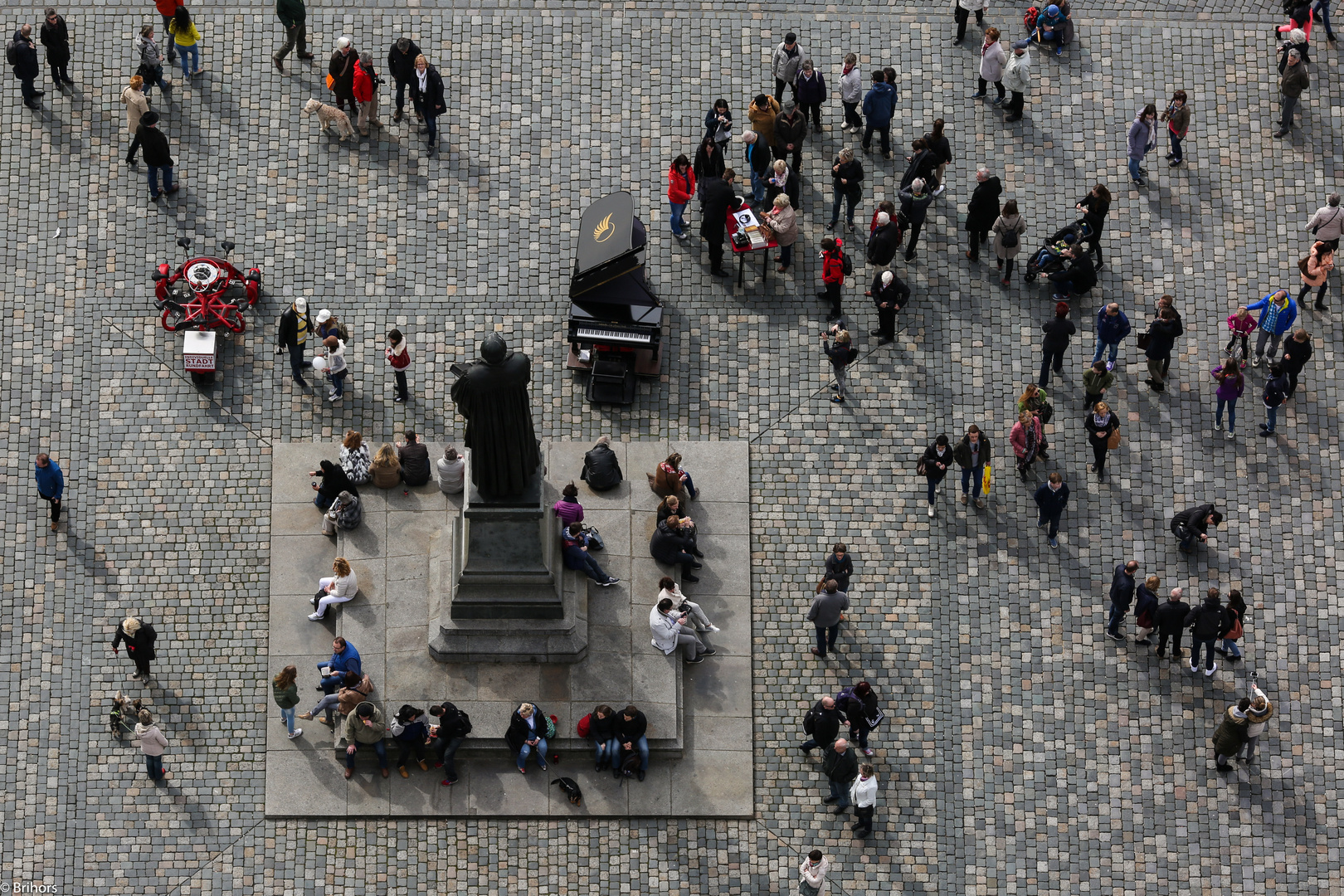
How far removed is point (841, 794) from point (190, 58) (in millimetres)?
18791

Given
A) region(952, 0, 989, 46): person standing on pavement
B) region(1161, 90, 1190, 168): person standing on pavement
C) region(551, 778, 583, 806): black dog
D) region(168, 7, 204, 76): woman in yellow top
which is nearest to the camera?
region(551, 778, 583, 806): black dog

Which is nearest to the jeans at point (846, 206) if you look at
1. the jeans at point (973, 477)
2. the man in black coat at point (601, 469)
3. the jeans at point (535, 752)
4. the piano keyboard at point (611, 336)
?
the piano keyboard at point (611, 336)

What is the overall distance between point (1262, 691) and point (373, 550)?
47.4ft

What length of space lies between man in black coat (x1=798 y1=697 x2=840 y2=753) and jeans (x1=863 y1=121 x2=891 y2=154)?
12008 millimetres

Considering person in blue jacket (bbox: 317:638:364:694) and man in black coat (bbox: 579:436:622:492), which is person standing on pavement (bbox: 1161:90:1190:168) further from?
person in blue jacket (bbox: 317:638:364:694)

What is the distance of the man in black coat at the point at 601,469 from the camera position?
39.7m

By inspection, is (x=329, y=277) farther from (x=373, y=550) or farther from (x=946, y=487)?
(x=946, y=487)

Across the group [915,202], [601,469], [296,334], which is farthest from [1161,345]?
[296,334]

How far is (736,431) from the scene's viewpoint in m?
41.1

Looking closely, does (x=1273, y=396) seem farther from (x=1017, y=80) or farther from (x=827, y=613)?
(x=827, y=613)

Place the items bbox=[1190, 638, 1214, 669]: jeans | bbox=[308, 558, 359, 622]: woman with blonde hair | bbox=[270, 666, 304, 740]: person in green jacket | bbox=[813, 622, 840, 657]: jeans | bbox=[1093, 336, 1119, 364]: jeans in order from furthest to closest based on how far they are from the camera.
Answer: bbox=[1093, 336, 1119, 364]: jeans → bbox=[813, 622, 840, 657]: jeans → bbox=[1190, 638, 1214, 669]: jeans → bbox=[308, 558, 359, 622]: woman with blonde hair → bbox=[270, 666, 304, 740]: person in green jacket

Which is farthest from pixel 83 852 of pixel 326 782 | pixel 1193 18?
pixel 1193 18

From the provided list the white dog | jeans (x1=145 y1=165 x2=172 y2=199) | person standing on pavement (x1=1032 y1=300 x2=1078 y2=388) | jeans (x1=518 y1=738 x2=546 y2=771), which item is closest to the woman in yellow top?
the white dog

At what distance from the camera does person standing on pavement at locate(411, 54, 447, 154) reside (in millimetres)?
43594
